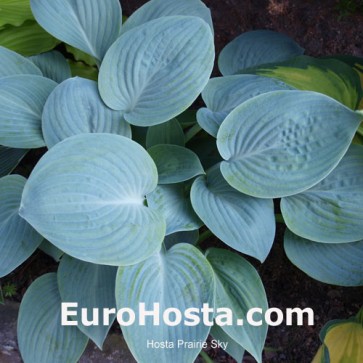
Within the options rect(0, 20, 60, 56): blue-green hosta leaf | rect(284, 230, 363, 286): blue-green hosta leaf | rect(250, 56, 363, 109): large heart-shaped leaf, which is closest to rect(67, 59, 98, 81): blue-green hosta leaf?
rect(0, 20, 60, 56): blue-green hosta leaf

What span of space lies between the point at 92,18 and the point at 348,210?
2.21 ft

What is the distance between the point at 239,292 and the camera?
1046mm

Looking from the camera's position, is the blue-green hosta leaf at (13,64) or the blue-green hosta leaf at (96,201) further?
the blue-green hosta leaf at (13,64)

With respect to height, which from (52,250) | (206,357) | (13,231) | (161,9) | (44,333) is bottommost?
(206,357)

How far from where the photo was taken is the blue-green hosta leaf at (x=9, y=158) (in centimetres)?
116

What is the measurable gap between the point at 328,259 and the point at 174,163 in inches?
14.6

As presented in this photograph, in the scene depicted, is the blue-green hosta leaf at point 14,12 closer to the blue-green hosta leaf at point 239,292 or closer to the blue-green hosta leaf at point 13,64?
the blue-green hosta leaf at point 13,64

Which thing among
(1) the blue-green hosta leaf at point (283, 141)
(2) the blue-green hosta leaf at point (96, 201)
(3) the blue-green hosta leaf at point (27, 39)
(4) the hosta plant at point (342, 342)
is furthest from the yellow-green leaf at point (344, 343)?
(3) the blue-green hosta leaf at point (27, 39)

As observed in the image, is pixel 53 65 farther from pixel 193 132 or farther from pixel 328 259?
pixel 328 259

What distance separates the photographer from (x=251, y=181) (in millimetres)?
961

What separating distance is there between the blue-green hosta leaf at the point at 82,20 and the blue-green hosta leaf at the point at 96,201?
32 centimetres

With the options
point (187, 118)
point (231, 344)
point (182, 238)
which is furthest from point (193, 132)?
point (231, 344)

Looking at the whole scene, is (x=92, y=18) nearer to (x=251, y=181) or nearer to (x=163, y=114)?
(x=163, y=114)

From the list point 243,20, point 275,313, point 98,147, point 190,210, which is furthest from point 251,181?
point 243,20
